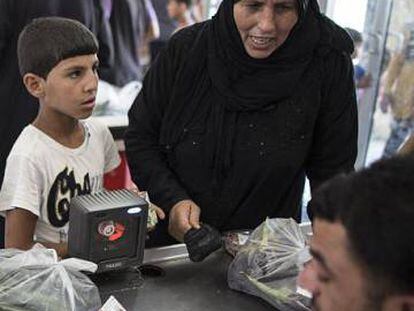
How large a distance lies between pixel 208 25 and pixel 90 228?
65 cm

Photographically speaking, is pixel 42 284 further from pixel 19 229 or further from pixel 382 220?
pixel 382 220

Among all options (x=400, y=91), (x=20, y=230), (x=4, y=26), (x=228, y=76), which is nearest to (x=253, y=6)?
(x=228, y=76)

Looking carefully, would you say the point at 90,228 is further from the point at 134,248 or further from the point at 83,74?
the point at 83,74

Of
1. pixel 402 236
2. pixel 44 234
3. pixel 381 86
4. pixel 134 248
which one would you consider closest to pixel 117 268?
pixel 134 248

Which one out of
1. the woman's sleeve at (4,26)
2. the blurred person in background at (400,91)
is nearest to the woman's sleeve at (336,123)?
the woman's sleeve at (4,26)

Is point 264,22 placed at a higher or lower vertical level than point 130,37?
higher

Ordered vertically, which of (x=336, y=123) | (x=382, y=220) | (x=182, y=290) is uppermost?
(x=382, y=220)

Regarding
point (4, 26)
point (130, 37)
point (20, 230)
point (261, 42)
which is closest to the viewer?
point (20, 230)

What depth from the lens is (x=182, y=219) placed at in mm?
1316

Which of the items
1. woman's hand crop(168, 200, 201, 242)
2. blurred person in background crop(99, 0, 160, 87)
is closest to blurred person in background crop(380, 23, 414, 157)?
blurred person in background crop(99, 0, 160, 87)

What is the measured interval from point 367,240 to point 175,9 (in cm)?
235

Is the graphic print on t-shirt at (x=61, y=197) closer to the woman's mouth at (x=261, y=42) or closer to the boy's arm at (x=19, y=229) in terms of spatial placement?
the boy's arm at (x=19, y=229)

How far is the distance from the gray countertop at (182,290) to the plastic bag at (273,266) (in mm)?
30

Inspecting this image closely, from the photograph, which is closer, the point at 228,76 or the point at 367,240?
the point at 367,240
